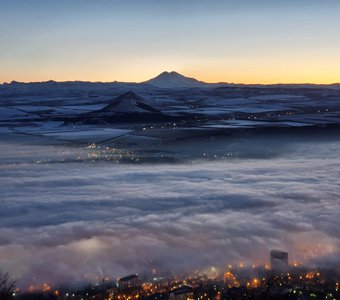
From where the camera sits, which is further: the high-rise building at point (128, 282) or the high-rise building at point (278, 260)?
the high-rise building at point (278, 260)

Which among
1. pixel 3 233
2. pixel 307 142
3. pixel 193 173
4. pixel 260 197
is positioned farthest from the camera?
pixel 307 142

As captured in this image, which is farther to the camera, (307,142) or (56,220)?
(307,142)

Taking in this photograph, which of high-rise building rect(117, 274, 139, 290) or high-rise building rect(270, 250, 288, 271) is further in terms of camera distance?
high-rise building rect(270, 250, 288, 271)

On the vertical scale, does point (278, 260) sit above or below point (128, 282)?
above

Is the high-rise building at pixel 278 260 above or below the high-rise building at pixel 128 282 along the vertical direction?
above

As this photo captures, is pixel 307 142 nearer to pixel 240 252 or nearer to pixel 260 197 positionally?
pixel 260 197

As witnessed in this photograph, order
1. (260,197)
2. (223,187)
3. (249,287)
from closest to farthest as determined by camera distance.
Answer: (249,287), (260,197), (223,187)

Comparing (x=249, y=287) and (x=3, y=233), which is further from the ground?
(x=3, y=233)

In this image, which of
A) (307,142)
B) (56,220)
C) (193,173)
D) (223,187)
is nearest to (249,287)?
(56,220)

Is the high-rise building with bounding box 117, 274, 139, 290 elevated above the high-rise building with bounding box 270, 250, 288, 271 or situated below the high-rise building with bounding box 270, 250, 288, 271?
below

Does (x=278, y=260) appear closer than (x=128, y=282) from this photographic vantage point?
No
